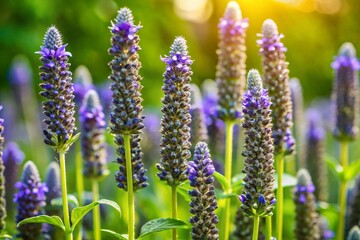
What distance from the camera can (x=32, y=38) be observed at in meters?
14.0

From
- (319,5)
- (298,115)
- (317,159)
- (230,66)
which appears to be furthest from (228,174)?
(319,5)

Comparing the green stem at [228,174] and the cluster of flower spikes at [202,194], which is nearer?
the cluster of flower spikes at [202,194]

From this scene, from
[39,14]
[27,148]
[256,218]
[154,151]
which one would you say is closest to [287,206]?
[154,151]

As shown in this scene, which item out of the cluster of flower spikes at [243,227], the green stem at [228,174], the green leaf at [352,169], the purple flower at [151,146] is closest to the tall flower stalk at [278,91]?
the cluster of flower spikes at [243,227]

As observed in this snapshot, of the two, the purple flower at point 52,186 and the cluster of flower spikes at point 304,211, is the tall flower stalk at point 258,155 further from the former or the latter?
the purple flower at point 52,186

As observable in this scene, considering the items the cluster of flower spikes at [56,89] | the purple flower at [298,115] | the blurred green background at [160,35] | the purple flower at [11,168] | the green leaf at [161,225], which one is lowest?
the green leaf at [161,225]

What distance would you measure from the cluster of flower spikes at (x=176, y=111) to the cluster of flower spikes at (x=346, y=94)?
8.24ft

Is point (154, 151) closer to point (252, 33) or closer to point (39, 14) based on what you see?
point (39, 14)

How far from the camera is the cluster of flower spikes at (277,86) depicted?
484 centimetres

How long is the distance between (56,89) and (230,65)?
1.99 meters

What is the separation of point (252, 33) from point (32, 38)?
8.44 meters

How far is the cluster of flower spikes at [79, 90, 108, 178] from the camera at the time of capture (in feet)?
18.6

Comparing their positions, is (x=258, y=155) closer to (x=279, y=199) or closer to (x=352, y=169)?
(x=279, y=199)

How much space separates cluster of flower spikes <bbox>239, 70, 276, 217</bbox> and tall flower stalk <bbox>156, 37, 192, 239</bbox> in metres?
0.45
